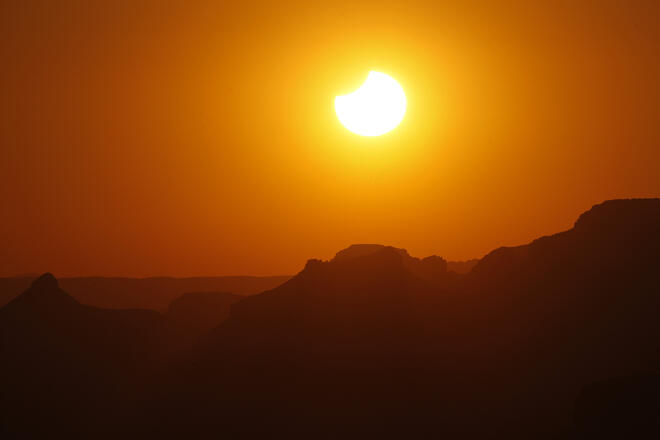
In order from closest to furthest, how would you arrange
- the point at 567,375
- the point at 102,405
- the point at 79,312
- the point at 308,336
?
the point at 567,375
the point at 308,336
the point at 102,405
the point at 79,312

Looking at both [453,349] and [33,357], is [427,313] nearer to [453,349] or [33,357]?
[453,349]

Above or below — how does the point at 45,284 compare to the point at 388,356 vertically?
above

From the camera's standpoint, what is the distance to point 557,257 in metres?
79.0

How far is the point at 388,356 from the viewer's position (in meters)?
67.5

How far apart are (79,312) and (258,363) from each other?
3158 centimetres

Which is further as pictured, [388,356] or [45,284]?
[45,284]

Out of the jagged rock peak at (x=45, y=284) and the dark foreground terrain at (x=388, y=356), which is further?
the jagged rock peak at (x=45, y=284)

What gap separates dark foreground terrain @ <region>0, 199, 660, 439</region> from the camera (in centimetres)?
6325

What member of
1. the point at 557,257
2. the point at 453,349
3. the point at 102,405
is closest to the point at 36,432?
the point at 102,405

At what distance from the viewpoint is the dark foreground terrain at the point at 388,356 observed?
63250 millimetres

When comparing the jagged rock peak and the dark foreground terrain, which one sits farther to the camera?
the jagged rock peak

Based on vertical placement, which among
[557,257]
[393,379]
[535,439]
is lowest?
A: [535,439]

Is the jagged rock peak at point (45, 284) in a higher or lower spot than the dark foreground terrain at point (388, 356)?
higher

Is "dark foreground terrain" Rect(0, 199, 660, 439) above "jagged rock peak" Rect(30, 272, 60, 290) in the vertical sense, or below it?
below
